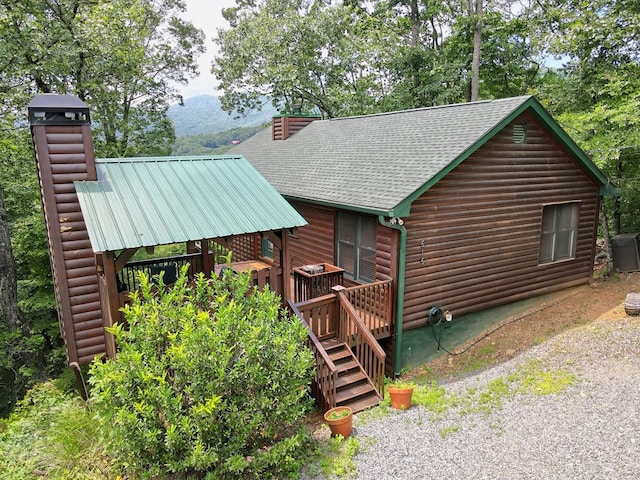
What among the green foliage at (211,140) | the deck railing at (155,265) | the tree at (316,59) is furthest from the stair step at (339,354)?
the green foliage at (211,140)

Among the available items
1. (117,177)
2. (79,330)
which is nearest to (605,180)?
(117,177)

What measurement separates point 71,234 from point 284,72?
2009cm

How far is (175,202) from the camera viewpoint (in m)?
7.29

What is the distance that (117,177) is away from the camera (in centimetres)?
742

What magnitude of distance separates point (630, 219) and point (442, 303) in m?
12.7

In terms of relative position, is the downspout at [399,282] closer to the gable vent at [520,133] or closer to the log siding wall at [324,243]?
the log siding wall at [324,243]

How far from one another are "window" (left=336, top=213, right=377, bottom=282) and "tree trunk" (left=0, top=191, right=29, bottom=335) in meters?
8.01

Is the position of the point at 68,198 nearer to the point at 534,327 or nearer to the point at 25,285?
the point at 25,285

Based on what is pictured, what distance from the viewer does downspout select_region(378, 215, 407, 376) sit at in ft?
27.2

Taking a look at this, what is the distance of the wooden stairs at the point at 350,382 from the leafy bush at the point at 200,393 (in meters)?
1.89


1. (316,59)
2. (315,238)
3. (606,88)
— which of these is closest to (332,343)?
(315,238)

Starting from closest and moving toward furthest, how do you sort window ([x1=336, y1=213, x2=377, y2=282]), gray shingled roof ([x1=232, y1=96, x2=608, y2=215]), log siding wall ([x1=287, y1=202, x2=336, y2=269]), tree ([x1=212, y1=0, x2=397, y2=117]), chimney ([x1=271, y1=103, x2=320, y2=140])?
1. gray shingled roof ([x1=232, y1=96, x2=608, y2=215])
2. window ([x1=336, y1=213, x2=377, y2=282])
3. log siding wall ([x1=287, y1=202, x2=336, y2=269])
4. chimney ([x1=271, y1=103, x2=320, y2=140])
5. tree ([x1=212, y1=0, x2=397, y2=117])

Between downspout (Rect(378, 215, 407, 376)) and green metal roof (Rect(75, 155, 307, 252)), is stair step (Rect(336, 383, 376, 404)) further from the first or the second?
green metal roof (Rect(75, 155, 307, 252))

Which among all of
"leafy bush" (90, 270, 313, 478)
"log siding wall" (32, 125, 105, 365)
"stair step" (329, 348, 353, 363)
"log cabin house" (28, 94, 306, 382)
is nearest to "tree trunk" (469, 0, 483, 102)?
"log cabin house" (28, 94, 306, 382)
